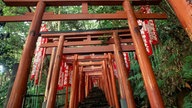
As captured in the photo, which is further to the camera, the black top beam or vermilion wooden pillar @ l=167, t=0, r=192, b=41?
the black top beam

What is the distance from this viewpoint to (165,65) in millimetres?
6051

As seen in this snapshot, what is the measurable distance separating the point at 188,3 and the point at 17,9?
493 inches

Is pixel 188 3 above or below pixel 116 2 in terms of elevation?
below

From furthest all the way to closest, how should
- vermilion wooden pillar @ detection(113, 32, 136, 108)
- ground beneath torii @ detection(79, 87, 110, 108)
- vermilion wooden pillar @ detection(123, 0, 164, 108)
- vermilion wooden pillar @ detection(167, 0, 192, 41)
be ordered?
1. ground beneath torii @ detection(79, 87, 110, 108)
2. vermilion wooden pillar @ detection(113, 32, 136, 108)
3. vermilion wooden pillar @ detection(123, 0, 164, 108)
4. vermilion wooden pillar @ detection(167, 0, 192, 41)

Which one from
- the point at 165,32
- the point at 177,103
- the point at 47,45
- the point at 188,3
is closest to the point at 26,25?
the point at 47,45

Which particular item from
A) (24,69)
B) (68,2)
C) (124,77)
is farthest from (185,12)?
(124,77)

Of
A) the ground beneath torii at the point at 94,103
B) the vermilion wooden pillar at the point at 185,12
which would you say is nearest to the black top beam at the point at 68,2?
the vermilion wooden pillar at the point at 185,12

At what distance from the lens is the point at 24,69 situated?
3625mm

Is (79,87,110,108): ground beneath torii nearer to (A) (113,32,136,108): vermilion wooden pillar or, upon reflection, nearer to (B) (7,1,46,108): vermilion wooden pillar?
(A) (113,32,136,108): vermilion wooden pillar

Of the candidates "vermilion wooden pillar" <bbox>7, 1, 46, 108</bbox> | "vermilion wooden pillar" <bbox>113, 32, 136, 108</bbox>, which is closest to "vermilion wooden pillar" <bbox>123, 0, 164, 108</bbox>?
"vermilion wooden pillar" <bbox>113, 32, 136, 108</bbox>

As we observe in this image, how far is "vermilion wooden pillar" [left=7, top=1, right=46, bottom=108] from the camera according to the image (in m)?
3.33

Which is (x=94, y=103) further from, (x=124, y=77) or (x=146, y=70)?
(x=146, y=70)

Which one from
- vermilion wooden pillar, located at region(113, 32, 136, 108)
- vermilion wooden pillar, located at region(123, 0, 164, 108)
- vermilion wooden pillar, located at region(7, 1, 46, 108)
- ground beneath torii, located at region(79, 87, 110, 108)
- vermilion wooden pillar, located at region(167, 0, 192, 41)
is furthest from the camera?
ground beneath torii, located at region(79, 87, 110, 108)

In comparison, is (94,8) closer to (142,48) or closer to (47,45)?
(47,45)
